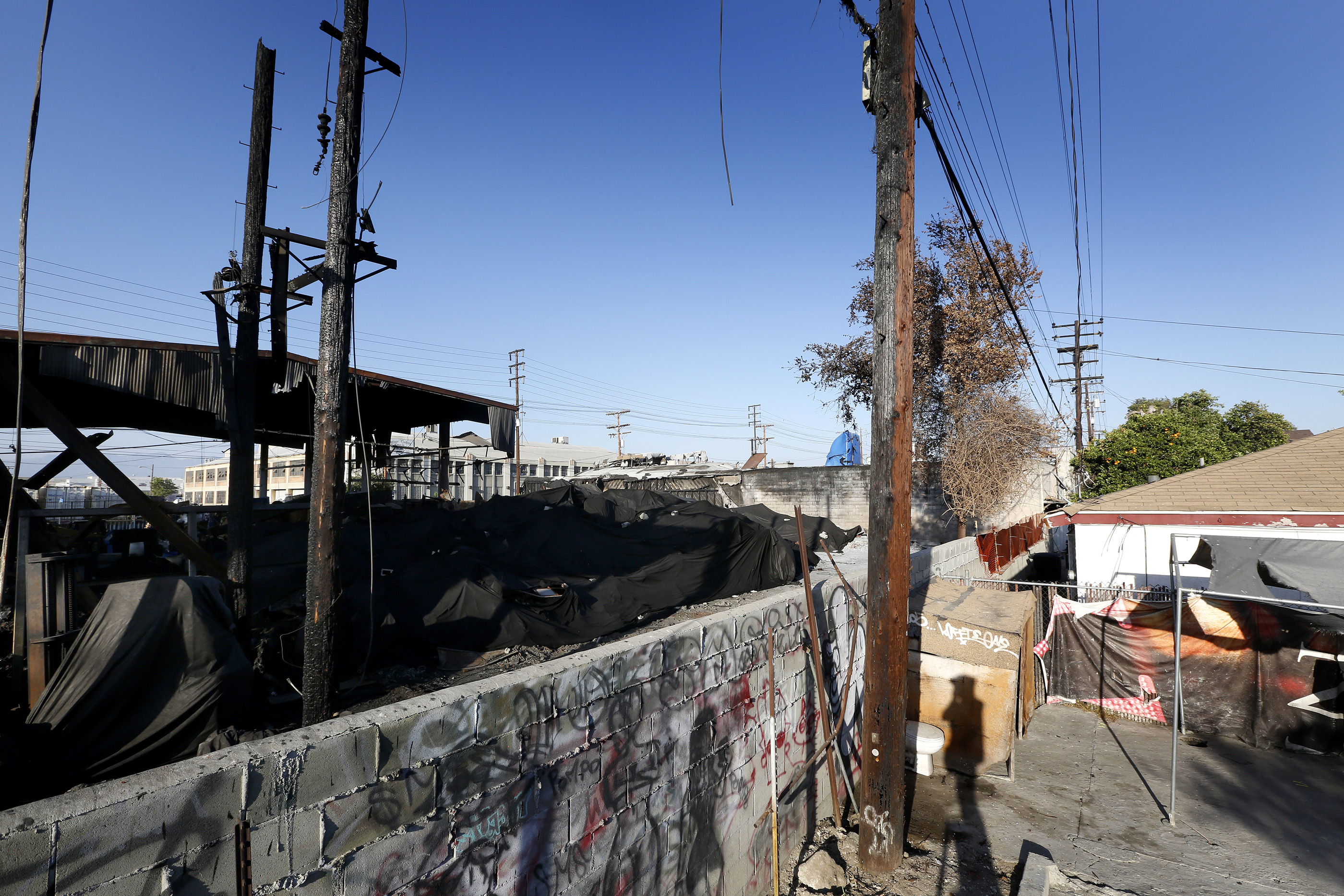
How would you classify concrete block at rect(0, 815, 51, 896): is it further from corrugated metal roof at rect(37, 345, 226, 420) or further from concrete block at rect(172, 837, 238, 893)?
corrugated metal roof at rect(37, 345, 226, 420)

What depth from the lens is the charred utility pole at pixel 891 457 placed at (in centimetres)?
613

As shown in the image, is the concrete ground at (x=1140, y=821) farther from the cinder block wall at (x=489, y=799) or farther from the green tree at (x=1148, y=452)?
the green tree at (x=1148, y=452)

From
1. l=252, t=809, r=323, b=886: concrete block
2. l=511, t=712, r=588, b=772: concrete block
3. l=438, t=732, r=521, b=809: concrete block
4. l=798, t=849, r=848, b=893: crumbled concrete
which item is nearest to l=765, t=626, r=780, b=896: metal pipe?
l=798, t=849, r=848, b=893: crumbled concrete

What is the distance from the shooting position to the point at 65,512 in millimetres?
5895

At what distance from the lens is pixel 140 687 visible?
397cm

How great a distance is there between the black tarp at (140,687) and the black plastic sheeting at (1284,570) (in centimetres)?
916

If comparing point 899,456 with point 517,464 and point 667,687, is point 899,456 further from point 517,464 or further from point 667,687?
point 517,464

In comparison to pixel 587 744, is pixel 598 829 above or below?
below

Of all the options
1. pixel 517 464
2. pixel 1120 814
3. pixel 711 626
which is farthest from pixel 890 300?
pixel 517 464

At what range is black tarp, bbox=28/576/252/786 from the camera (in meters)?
3.76

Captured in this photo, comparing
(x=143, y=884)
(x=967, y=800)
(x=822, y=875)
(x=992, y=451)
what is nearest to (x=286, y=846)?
(x=143, y=884)

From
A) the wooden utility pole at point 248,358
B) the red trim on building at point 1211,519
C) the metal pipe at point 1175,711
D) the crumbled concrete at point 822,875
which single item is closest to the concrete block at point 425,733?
the crumbled concrete at point 822,875

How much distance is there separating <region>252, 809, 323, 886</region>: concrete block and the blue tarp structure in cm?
2797

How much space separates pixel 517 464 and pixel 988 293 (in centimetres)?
1848
